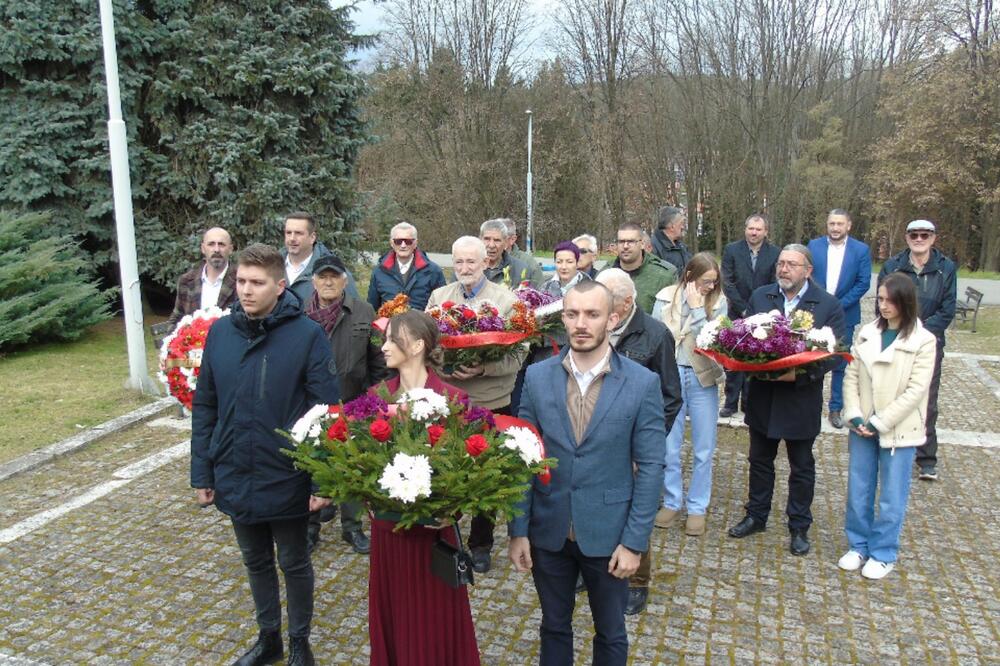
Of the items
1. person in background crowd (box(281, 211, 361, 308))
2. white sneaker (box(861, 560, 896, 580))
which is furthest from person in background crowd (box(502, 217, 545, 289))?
white sneaker (box(861, 560, 896, 580))

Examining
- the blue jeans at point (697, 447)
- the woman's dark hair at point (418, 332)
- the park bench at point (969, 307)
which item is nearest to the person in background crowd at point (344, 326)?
the woman's dark hair at point (418, 332)

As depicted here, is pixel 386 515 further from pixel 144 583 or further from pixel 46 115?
pixel 46 115

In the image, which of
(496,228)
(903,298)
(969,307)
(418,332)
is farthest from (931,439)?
(969,307)

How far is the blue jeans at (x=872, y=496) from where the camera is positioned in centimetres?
493

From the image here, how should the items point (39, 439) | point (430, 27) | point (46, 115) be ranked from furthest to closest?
point (430, 27) → point (46, 115) → point (39, 439)

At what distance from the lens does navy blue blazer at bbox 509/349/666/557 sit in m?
3.16

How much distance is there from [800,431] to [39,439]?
24.3ft

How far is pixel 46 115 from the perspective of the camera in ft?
43.5

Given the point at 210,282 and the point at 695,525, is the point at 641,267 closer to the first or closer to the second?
the point at 695,525

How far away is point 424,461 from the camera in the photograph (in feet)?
9.25

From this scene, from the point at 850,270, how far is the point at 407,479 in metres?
6.87

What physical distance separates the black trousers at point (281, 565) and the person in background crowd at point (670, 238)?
18.4 feet

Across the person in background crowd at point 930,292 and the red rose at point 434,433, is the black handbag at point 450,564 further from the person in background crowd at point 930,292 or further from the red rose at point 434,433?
the person in background crowd at point 930,292

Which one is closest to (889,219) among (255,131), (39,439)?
(255,131)
